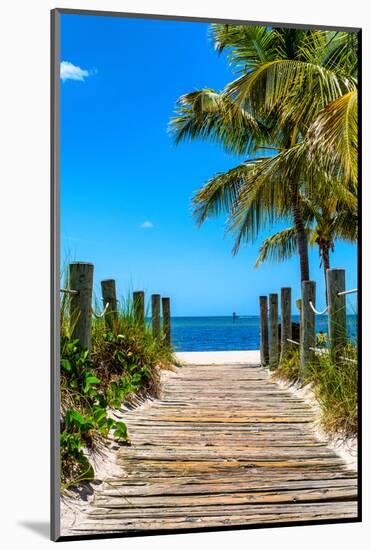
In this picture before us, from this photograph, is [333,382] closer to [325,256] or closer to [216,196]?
[325,256]

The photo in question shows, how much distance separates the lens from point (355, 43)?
445 centimetres

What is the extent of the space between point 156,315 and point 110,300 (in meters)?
0.28

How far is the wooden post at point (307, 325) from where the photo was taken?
4.34 metres

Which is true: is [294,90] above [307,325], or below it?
above

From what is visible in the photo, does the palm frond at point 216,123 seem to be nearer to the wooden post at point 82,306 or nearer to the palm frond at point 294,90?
the palm frond at point 294,90

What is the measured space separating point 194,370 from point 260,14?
2029 mm

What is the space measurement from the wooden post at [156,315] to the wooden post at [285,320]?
2.21ft

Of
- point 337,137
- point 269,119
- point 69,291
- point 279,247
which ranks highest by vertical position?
point 269,119

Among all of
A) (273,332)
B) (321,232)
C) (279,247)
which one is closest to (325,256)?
(321,232)

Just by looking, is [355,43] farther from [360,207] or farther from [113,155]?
[113,155]

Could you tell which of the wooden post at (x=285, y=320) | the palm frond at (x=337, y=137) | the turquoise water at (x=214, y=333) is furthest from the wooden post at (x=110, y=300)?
the palm frond at (x=337, y=137)

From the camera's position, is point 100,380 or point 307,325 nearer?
point 100,380

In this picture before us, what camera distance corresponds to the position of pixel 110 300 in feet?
14.0

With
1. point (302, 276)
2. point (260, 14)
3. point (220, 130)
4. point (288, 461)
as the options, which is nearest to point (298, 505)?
point (288, 461)
